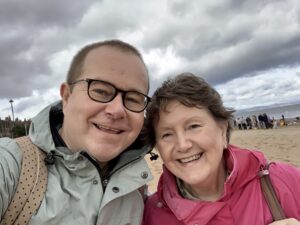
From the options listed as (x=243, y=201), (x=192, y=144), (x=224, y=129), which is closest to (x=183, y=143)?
(x=192, y=144)

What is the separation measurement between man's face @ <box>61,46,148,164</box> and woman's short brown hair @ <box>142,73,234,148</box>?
288 mm

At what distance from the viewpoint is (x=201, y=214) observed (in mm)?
2469

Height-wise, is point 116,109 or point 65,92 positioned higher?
point 65,92

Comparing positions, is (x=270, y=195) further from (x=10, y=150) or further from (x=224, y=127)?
(x=10, y=150)

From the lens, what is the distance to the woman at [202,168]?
2441 millimetres

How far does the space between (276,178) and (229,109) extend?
745 mm

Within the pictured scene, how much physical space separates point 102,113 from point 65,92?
41 centimetres

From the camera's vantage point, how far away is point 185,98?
266cm

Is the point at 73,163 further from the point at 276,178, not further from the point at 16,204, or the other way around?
the point at 276,178

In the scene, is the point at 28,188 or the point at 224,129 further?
the point at 224,129

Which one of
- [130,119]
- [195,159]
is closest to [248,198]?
[195,159]

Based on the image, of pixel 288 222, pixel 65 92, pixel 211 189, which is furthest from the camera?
pixel 211 189

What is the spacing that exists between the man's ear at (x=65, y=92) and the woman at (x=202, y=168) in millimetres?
725

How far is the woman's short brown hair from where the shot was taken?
8.79ft
